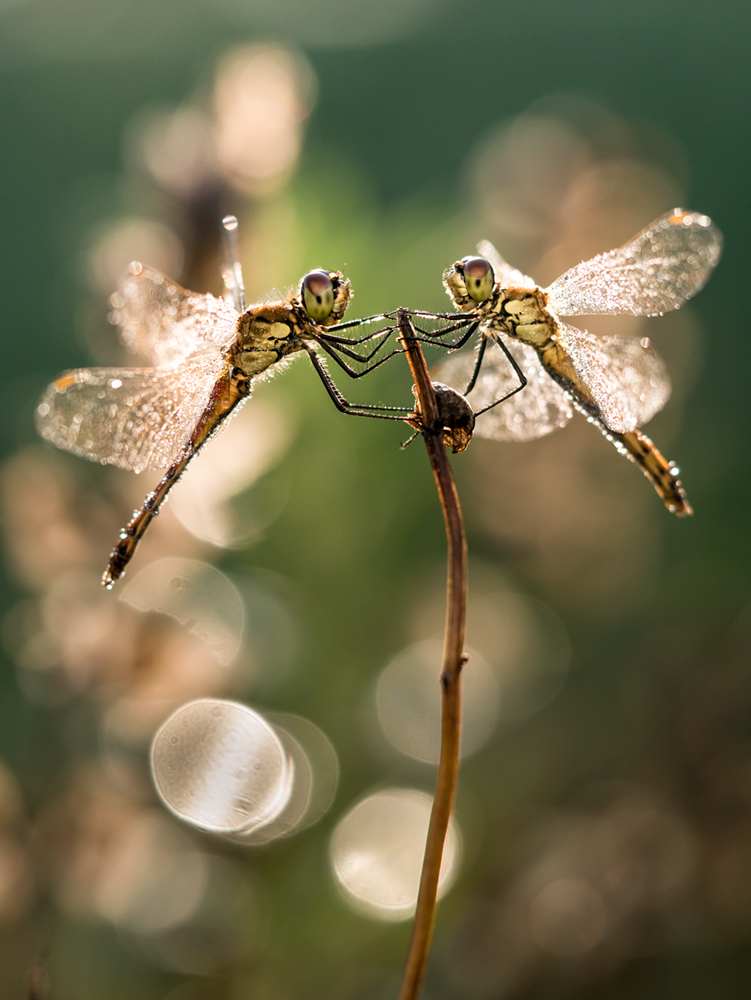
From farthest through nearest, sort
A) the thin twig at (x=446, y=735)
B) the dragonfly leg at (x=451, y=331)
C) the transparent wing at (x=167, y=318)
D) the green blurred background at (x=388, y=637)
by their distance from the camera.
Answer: the green blurred background at (x=388, y=637), the transparent wing at (x=167, y=318), the dragonfly leg at (x=451, y=331), the thin twig at (x=446, y=735)

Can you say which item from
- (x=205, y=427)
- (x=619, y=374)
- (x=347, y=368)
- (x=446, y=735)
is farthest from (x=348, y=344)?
(x=446, y=735)

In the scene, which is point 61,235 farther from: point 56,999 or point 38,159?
point 56,999

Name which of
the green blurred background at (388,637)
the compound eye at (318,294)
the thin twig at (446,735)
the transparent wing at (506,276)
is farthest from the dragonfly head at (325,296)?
the green blurred background at (388,637)

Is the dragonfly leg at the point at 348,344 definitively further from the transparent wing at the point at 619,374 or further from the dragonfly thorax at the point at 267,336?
the transparent wing at the point at 619,374

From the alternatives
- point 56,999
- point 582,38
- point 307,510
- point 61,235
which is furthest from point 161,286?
point 582,38

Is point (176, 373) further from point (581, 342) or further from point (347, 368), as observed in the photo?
point (581, 342)

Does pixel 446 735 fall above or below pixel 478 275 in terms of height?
below
